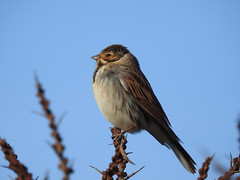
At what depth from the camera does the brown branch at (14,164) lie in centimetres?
157

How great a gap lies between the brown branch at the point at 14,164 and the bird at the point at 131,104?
375cm

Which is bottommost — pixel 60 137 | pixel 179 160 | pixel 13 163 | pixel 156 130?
pixel 60 137

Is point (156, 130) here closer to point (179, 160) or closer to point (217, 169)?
point (179, 160)

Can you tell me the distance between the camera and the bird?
5.83 metres

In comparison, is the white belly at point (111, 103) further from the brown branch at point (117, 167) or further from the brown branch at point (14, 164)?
the brown branch at point (14, 164)

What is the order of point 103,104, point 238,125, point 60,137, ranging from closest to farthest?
point 60,137, point 238,125, point 103,104

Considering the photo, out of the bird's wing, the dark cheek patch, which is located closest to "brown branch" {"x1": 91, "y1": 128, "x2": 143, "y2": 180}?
the bird's wing

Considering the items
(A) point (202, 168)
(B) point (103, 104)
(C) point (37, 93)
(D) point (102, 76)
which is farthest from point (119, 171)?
(D) point (102, 76)

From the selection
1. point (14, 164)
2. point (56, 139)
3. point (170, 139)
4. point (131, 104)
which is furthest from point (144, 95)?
point (56, 139)

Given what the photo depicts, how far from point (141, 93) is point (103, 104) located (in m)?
0.78

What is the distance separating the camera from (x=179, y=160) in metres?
5.96

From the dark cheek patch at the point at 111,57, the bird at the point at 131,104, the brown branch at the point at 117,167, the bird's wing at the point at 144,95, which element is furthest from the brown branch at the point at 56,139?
the dark cheek patch at the point at 111,57

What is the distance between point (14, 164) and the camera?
176cm

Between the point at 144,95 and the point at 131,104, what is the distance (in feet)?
1.31
